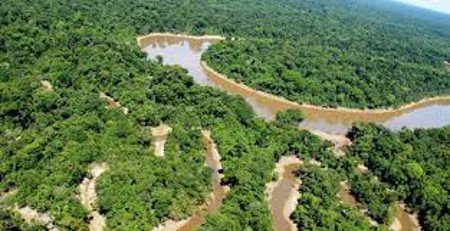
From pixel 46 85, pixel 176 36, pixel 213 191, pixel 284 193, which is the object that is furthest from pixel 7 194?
pixel 176 36

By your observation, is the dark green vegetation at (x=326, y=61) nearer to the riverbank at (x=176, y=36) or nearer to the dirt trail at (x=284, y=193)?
the riverbank at (x=176, y=36)

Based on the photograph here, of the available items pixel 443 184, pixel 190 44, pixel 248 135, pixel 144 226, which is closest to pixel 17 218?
pixel 144 226

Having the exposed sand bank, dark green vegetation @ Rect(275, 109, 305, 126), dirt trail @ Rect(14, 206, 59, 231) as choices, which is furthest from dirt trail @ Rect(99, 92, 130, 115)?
the exposed sand bank

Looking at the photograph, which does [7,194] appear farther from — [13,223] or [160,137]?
[160,137]

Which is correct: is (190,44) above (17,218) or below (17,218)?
below

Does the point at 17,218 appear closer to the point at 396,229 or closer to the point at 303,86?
the point at 396,229

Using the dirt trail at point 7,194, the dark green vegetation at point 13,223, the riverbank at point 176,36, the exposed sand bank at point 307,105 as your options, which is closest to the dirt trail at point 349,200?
the exposed sand bank at point 307,105
